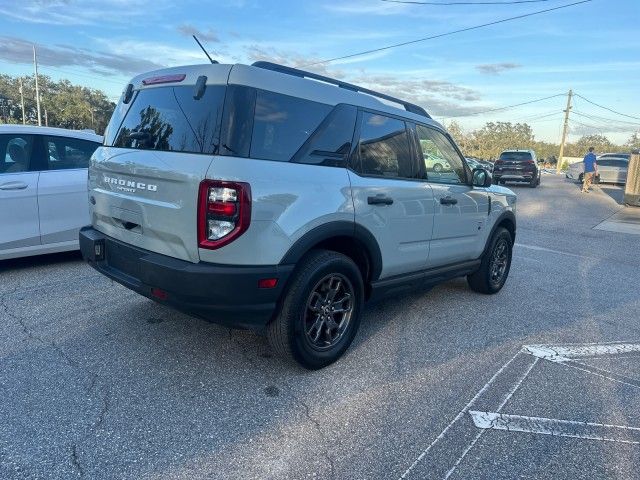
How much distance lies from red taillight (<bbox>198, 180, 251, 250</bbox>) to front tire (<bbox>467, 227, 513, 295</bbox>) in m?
3.37

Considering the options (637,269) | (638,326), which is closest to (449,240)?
(638,326)

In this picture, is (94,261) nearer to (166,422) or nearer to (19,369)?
(19,369)

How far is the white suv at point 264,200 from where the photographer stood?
9.41 feet

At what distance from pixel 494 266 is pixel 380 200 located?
8.33 ft

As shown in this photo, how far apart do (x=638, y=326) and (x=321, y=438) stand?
12.6ft

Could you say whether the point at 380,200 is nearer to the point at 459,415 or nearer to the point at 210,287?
the point at 210,287

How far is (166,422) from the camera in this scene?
9.01 feet

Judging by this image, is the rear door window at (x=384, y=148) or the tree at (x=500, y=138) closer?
the rear door window at (x=384, y=148)

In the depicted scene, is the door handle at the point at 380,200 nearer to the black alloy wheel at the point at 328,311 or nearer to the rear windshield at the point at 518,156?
the black alloy wheel at the point at 328,311

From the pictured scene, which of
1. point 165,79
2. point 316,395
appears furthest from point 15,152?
point 316,395

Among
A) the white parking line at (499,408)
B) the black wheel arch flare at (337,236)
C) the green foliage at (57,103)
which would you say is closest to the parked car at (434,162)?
A: the black wheel arch flare at (337,236)

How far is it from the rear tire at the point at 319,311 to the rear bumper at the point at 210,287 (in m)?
0.14

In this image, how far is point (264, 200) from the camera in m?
2.86

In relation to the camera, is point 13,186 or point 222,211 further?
point 13,186
